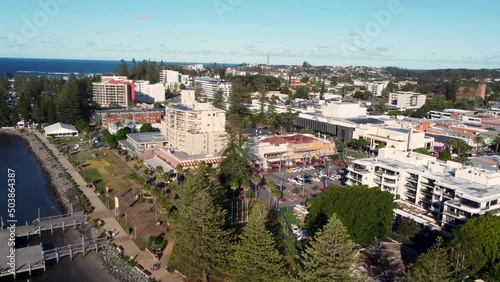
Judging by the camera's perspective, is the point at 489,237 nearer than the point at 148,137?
Yes

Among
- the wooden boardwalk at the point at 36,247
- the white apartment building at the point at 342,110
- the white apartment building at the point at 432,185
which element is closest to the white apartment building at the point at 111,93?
the white apartment building at the point at 342,110

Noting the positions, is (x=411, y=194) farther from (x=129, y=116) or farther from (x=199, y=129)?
(x=129, y=116)

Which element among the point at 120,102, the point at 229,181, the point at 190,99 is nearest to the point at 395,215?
the point at 229,181

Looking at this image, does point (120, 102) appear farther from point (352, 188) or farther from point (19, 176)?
point (352, 188)

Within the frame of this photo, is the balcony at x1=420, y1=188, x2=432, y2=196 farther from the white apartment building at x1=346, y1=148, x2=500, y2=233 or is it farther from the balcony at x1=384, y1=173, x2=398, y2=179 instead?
the balcony at x1=384, y1=173, x2=398, y2=179

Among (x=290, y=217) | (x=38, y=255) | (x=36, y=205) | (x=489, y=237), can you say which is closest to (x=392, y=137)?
(x=290, y=217)
